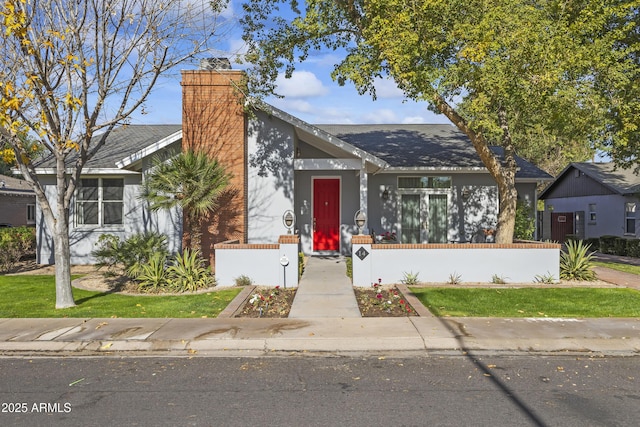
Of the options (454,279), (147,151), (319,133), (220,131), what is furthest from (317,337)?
(147,151)

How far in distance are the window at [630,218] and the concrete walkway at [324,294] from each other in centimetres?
1724

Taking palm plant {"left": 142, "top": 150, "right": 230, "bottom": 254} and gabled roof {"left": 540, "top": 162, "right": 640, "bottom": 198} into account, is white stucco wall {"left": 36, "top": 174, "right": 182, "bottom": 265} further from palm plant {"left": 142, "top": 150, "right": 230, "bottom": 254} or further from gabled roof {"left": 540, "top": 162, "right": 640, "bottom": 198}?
gabled roof {"left": 540, "top": 162, "right": 640, "bottom": 198}

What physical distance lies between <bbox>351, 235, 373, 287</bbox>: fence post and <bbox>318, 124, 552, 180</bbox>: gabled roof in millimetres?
4878

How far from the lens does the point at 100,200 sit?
15531mm

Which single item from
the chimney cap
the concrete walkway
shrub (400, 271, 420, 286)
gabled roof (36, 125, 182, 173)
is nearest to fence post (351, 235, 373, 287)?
the concrete walkway

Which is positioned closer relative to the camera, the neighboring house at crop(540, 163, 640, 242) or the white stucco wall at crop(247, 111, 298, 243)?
the white stucco wall at crop(247, 111, 298, 243)

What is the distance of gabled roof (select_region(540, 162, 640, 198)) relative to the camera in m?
23.1

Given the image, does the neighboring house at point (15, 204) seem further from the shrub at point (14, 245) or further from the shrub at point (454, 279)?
the shrub at point (454, 279)

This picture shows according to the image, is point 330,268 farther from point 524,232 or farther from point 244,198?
point 524,232

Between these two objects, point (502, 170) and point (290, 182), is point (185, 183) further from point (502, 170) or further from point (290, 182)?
point (502, 170)

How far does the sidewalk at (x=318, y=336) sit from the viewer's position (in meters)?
6.70

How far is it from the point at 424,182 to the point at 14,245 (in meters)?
14.3

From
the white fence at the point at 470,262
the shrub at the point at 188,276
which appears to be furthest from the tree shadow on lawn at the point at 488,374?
the shrub at the point at 188,276

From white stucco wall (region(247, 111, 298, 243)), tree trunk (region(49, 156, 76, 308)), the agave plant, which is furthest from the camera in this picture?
white stucco wall (region(247, 111, 298, 243))
